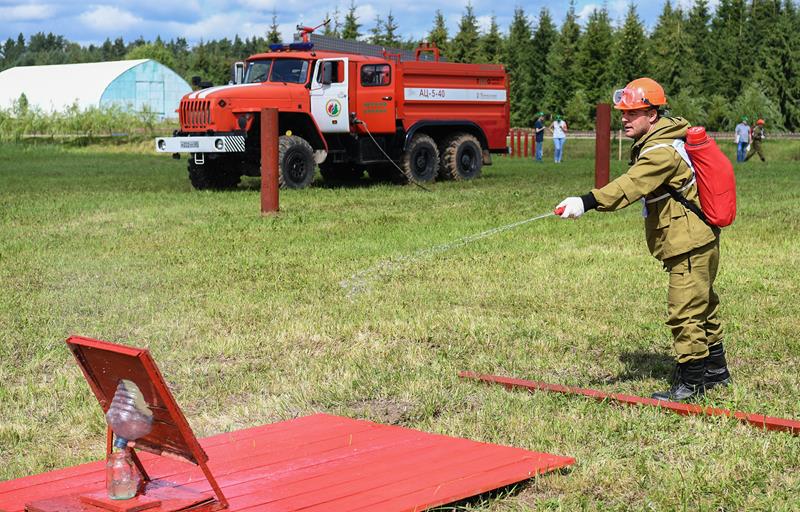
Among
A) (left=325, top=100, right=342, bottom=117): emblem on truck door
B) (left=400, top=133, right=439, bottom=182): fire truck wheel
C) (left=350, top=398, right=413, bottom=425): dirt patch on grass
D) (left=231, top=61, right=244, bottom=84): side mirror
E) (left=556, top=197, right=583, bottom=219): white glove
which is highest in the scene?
(left=231, top=61, right=244, bottom=84): side mirror

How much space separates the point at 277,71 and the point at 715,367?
51.0ft

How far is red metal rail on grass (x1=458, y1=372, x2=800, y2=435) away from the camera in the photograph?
5.20 m

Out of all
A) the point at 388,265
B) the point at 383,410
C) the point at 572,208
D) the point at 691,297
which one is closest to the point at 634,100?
the point at 572,208

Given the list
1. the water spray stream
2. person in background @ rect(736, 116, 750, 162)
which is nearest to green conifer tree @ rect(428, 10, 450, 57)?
person in background @ rect(736, 116, 750, 162)

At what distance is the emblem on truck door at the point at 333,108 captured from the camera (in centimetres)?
2038

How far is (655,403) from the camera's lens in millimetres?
5625

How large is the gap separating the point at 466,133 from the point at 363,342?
16285mm

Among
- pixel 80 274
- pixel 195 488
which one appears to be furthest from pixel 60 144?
pixel 195 488

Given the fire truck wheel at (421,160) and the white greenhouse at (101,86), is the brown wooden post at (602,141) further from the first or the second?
the white greenhouse at (101,86)

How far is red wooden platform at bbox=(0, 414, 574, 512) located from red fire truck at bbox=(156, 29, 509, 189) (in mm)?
14500

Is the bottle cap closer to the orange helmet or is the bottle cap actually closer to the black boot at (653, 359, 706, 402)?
the orange helmet

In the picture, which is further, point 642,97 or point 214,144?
point 214,144

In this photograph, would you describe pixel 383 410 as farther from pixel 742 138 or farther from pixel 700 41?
pixel 700 41

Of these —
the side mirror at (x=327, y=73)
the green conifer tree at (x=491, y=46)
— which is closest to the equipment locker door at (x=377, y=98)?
the side mirror at (x=327, y=73)
